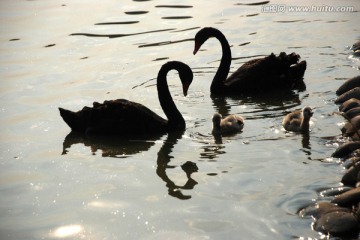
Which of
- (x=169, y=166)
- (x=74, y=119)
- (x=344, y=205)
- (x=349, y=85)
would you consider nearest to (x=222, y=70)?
(x=349, y=85)

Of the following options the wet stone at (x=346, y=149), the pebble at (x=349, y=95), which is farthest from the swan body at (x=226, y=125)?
the wet stone at (x=346, y=149)

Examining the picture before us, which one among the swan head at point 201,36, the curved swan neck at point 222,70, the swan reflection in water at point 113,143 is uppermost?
the swan head at point 201,36

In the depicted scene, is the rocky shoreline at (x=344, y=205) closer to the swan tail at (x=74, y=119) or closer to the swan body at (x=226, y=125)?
the swan body at (x=226, y=125)

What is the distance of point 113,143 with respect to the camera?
404 inches

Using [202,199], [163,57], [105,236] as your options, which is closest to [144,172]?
[202,199]

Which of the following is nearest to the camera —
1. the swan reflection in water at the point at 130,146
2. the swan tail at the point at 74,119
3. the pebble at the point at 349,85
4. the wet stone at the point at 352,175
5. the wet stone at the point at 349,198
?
the wet stone at the point at 349,198

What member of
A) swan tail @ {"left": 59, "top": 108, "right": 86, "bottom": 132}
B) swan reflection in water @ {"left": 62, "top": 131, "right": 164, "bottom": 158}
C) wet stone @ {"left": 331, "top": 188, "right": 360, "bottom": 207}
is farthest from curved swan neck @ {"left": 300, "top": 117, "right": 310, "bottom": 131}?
swan tail @ {"left": 59, "top": 108, "right": 86, "bottom": 132}

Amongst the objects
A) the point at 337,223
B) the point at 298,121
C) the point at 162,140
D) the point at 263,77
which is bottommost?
the point at 162,140

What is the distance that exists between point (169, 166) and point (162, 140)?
0.98m

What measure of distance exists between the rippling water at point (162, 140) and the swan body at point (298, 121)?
17 centimetres

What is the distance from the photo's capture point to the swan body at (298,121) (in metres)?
9.81

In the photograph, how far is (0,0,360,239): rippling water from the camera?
25.0 ft

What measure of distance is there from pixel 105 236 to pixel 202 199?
3.87 feet

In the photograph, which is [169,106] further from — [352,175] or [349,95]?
[352,175]
